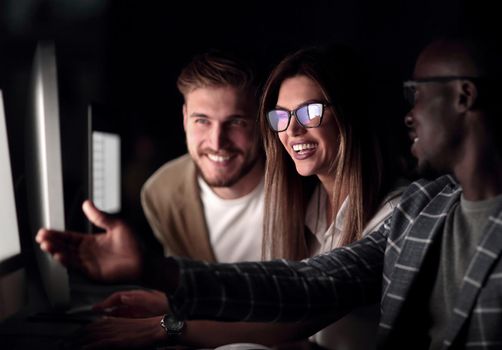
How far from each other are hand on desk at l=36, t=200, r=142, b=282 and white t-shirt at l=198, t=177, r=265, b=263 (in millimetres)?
333

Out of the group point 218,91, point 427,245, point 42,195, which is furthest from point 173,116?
point 427,245

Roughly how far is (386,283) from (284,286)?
4.6 inches

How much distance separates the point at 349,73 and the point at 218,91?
172 mm

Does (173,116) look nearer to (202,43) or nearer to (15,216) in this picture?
(202,43)

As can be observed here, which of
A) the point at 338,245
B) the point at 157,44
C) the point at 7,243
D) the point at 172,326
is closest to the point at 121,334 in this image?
the point at 172,326

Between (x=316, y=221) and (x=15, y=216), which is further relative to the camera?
(x=316, y=221)

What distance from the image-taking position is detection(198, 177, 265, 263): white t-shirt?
86 cm

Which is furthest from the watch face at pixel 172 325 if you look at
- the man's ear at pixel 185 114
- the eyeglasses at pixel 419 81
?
the eyeglasses at pixel 419 81

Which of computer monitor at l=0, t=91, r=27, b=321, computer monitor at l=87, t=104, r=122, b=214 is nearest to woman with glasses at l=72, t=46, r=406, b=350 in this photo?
computer monitor at l=0, t=91, r=27, b=321

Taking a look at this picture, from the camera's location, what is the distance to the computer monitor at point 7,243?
0.65 m

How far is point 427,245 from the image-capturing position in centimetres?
64

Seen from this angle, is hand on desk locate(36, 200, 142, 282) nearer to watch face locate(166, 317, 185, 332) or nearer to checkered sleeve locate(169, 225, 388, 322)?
checkered sleeve locate(169, 225, 388, 322)

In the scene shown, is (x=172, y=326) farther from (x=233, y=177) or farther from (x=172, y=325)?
(x=233, y=177)

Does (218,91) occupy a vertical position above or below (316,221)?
above
